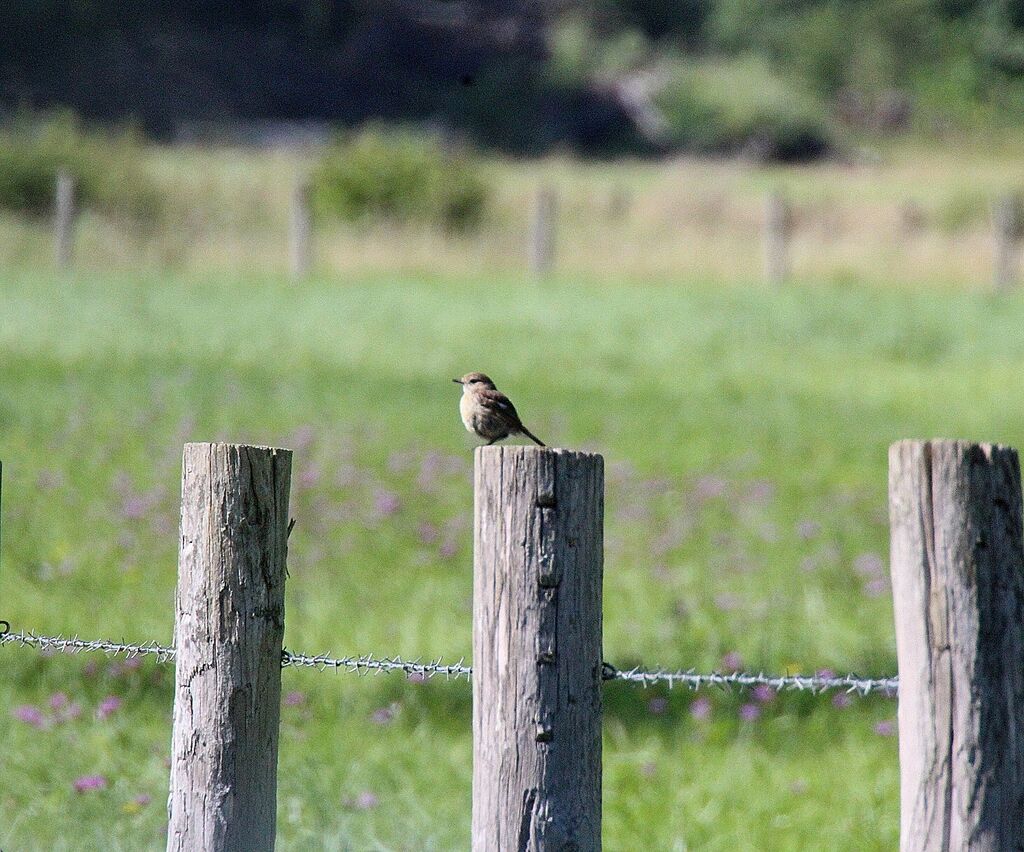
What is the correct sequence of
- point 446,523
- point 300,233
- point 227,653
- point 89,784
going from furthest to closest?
point 300,233 → point 446,523 → point 89,784 → point 227,653

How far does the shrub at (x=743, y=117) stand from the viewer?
53.4 metres

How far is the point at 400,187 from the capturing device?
26266mm

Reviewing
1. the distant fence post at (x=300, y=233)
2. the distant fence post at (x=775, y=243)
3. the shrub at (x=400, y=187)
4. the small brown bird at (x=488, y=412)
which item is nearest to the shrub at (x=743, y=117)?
the shrub at (x=400, y=187)

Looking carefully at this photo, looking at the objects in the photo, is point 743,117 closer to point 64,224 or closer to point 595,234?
point 595,234

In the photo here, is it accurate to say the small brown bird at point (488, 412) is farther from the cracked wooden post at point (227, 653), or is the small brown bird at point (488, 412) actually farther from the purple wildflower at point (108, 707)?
the purple wildflower at point (108, 707)

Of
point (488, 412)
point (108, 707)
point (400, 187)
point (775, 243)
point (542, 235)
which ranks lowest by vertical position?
point (108, 707)

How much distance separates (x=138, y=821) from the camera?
4312 millimetres

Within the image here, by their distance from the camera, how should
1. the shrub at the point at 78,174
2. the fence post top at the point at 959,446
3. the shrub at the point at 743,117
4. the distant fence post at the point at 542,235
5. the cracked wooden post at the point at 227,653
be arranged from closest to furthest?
the fence post top at the point at 959,446, the cracked wooden post at the point at 227,653, the distant fence post at the point at 542,235, the shrub at the point at 78,174, the shrub at the point at 743,117

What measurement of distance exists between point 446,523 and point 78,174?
21.1 m

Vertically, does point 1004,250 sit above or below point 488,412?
above

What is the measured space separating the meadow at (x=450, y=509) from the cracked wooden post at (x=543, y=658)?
162cm

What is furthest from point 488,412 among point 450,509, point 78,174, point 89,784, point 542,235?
point 78,174

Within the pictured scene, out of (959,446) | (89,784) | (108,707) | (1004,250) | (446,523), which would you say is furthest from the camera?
(1004,250)

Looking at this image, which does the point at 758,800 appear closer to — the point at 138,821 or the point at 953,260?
the point at 138,821
